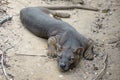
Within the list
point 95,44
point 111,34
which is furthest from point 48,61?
point 111,34

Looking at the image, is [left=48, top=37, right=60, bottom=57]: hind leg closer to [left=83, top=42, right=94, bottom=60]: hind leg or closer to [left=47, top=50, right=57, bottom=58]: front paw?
[left=47, top=50, right=57, bottom=58]: front paw

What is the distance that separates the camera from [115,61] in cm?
636

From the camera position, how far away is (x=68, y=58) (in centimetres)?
605

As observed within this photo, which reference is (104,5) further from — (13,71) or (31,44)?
(13,71)

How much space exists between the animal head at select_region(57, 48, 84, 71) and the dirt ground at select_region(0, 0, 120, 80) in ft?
0.31

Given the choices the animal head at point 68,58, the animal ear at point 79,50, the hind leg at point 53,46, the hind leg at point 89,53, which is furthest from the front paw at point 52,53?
the hind leg at point 89,53

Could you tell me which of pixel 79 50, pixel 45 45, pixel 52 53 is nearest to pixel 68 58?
pixel 79 50

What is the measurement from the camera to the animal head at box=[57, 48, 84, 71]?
599 cm

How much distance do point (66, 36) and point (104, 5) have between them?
2.60 metres

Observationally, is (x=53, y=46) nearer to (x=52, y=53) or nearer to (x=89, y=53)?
(x=52, y=53)

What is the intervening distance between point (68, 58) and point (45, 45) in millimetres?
860

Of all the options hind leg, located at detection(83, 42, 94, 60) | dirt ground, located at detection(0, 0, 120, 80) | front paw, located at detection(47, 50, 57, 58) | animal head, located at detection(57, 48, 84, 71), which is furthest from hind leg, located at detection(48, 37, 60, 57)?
hind leg, located at detection(83, 42, 94, 60)

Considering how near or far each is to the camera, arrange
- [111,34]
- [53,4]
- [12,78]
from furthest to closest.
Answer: [53,4] → [111,34] → [12,78]

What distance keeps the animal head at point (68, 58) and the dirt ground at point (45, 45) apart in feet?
0.31
